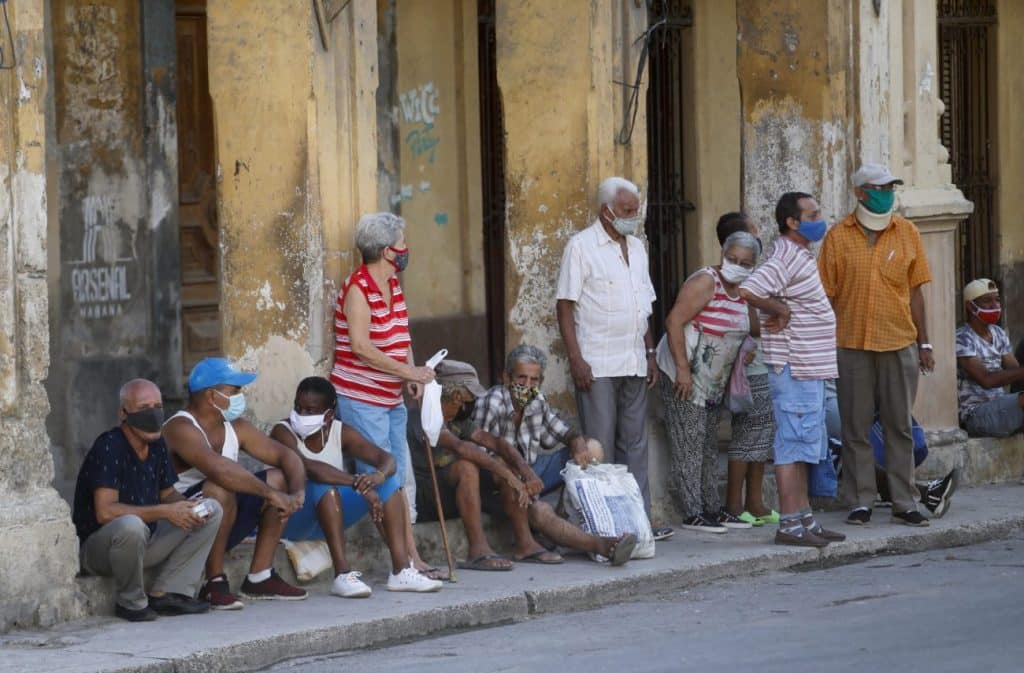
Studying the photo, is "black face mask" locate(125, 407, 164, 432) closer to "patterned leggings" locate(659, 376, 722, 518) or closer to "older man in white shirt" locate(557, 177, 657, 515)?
"older man in white shirt" locate(557, 177, 657, 515)

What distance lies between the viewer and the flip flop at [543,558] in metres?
10.4

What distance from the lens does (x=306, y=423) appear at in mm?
9648

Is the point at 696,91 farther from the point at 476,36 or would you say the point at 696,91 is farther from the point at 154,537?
the point at 154,537

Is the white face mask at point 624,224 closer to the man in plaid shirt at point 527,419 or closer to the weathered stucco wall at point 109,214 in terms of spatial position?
the man in plaid shirt at point 527,419

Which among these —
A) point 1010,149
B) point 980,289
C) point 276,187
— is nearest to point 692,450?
point 276,187

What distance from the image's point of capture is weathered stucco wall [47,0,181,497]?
11766 mm

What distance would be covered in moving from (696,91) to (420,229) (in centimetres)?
220

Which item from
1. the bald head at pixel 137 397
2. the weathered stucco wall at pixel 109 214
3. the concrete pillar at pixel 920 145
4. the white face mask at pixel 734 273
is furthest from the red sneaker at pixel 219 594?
the concrete pillar at pixel 920 145

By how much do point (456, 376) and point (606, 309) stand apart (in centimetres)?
92

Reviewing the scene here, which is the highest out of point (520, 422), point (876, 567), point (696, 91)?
point (696, 91)

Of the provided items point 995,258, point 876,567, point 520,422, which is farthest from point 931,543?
point 995,258

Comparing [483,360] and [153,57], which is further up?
[153,57]

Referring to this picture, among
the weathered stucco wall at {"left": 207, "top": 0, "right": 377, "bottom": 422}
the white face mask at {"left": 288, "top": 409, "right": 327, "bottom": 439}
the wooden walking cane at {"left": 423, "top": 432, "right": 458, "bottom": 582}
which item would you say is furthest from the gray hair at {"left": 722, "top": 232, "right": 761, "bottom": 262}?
the white face mask at {"left": 288, "top": 409, "right": 327, "bottom": 439}

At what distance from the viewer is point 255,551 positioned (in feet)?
30.7
